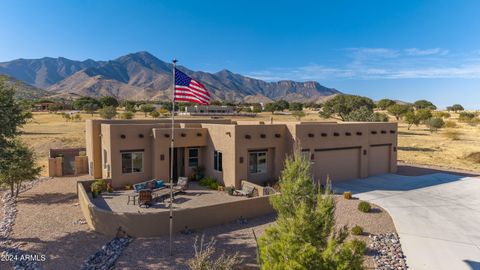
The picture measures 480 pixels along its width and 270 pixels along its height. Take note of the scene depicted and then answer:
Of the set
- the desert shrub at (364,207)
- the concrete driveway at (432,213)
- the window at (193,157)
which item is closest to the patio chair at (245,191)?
the window at (193,157)

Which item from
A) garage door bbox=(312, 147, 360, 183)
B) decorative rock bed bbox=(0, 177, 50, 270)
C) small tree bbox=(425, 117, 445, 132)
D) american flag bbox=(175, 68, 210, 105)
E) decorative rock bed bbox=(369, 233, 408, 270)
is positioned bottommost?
decorative rock bed bbox=(0, 177, 50, 270)

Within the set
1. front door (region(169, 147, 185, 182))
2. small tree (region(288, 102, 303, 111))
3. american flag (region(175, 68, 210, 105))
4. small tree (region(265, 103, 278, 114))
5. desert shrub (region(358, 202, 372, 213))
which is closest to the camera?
american flag (region(175, 68, 210, 105))

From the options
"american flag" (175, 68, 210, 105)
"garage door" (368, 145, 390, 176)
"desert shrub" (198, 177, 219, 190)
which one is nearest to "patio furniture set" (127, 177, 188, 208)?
"desert shrub" (198, 177, 219, 190)

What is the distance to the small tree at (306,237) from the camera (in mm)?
7332

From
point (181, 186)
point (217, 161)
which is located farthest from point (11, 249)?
point (217, 161)

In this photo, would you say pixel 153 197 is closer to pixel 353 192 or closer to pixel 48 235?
pixel 48 235

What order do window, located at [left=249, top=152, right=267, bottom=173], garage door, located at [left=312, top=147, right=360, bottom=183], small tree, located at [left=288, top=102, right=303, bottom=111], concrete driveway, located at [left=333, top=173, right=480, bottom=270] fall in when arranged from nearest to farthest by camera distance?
concrete driveway, located at [left=333, top=173, right=480, bottom=270] → window, located at [left=249, top=152, right=267, bottom=173] → garage door, located at [left=312, top=147, right=360, bottom=183] → small tree, located at [left=288, top=102, right=303, bottom=111]

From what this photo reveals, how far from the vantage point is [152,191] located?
63.0 ft

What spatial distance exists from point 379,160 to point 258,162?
10767 mm

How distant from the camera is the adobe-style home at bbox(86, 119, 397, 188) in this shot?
20.4 m

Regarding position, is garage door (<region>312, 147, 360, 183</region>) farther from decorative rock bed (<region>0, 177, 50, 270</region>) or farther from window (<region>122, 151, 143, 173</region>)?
decorative rock bed (<region>0, 177, 50, 270</region>)

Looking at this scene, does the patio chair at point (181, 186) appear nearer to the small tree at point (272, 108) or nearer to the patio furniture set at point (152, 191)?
the patio furniture set at point (152, 191)

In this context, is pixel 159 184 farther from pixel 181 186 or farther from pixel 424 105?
pixel 424 105

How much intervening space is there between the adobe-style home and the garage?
868 millimetres
